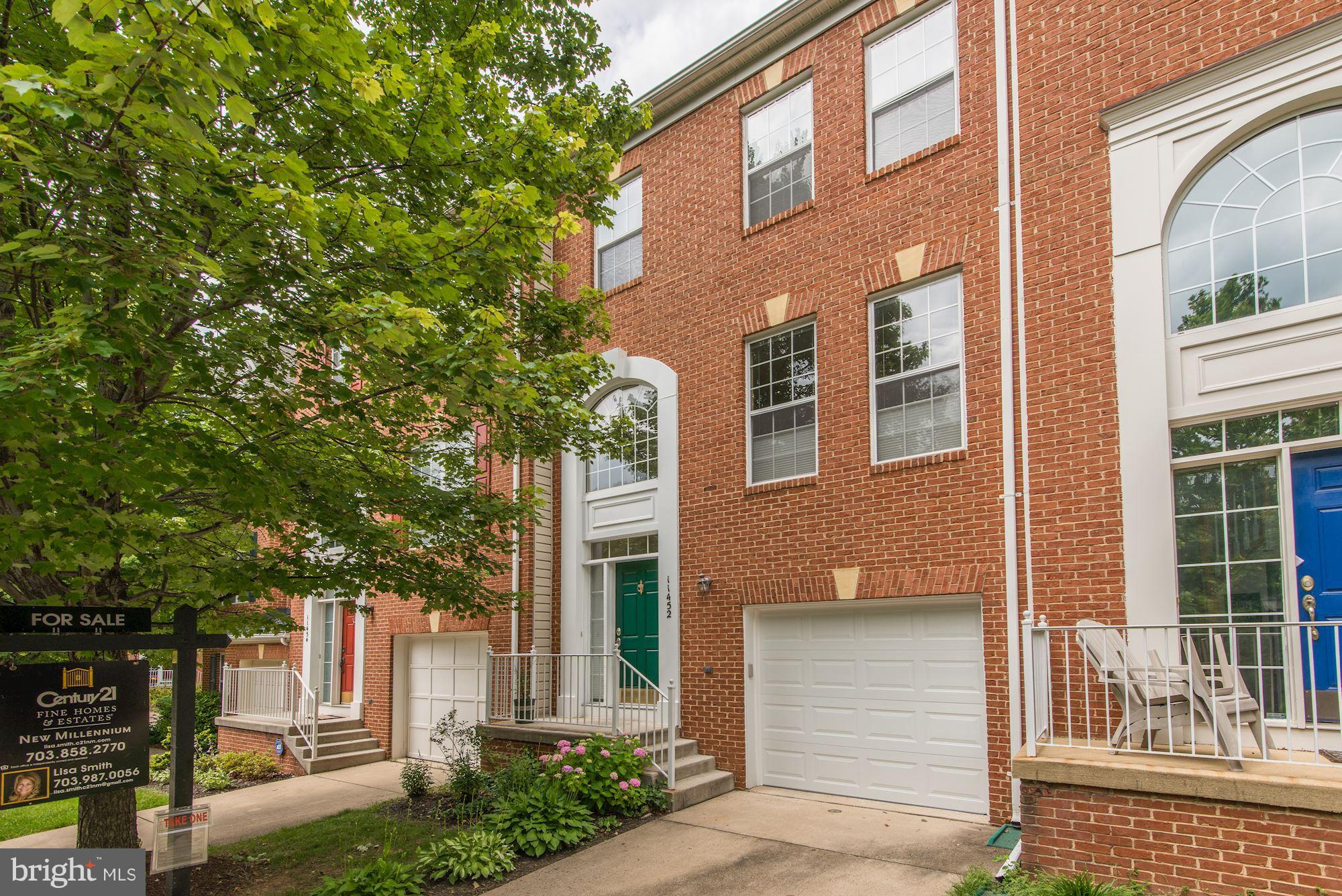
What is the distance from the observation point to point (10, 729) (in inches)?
172

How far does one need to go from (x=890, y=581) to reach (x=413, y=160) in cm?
572

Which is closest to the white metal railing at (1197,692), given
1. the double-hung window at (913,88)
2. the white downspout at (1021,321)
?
the white downspout at (1021,321)

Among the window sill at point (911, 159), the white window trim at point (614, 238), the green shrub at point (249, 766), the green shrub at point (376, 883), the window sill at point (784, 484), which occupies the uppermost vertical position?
the white window trim at point (614, 238)

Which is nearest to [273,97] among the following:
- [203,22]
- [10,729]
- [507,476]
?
[203,22]

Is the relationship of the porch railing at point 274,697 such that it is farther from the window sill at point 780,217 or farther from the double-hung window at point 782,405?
the window sill at point 780,217

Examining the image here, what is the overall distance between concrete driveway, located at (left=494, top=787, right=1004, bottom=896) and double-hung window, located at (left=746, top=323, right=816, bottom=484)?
3.54m

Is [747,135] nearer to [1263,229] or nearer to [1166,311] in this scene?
[1166,311]

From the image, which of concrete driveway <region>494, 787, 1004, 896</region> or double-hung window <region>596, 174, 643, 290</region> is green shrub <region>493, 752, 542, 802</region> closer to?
concrete driveway <region>494, 787, 1004, 896</region>

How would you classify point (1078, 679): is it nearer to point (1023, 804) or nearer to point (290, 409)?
point (1023, 804)

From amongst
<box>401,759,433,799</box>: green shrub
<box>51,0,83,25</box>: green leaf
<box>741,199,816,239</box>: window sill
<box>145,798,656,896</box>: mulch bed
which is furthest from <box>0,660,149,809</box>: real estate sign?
<box>741,199,816,239</box>: window sill

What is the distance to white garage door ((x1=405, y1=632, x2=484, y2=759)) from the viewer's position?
13055mm

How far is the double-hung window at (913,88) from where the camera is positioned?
8.77m

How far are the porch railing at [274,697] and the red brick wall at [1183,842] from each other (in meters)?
11.1

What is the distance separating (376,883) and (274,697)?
8.89m
